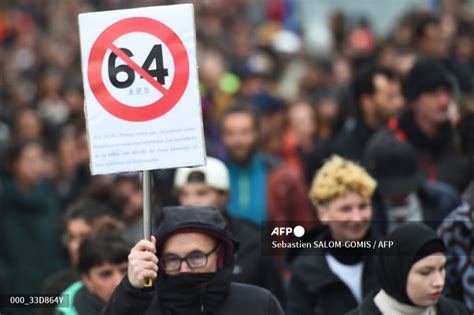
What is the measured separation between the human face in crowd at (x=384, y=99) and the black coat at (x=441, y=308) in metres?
3.80

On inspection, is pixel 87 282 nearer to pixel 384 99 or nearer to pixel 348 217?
pixel 348 217

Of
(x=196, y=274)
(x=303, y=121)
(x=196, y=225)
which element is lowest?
(x=196, y=274)

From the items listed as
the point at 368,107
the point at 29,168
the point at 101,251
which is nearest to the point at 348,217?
the point at 101,251

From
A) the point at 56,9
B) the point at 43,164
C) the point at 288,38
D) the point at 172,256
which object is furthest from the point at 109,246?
the point at 56,9

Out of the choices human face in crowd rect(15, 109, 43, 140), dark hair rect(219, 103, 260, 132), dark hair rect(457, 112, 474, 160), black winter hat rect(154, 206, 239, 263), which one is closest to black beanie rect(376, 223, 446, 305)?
black winter hat rect(154, 206, 239, 263)

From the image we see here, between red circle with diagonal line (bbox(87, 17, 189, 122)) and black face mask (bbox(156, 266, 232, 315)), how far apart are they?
2.55 ft

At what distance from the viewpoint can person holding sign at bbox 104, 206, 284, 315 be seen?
641cm

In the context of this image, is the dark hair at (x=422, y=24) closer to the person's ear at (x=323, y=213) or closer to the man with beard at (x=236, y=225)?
the man with beard at (x=236, y=225)

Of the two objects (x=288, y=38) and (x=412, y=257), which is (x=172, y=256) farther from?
(x=288, y=38)

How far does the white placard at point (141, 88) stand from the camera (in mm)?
6445

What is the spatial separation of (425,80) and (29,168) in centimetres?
457

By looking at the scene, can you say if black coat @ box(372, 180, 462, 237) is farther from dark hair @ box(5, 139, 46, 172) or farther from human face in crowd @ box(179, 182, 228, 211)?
dark hair @ box(5, 139, 46, 172)

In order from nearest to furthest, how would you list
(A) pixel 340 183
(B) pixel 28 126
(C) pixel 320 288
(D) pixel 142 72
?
(D) pixel 142 72, (C) pixel 320 288, (A) pixel 340 183, (B) pixel 28 126

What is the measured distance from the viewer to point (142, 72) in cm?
651
